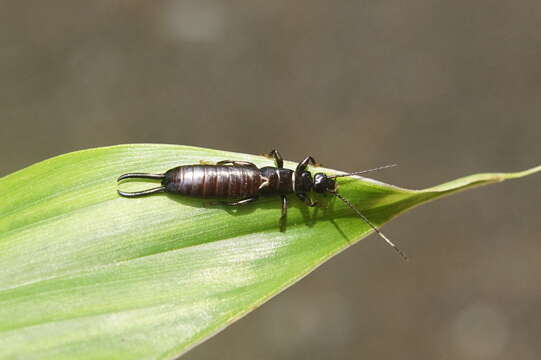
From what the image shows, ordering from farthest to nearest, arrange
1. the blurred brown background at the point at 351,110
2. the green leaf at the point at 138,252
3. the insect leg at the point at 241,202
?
the blurred brown background at the point at 351,110
the insect leg at the point at 241,202
the green leaf at the point at 138,252

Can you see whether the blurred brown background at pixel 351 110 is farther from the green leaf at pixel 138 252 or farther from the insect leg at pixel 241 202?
the green leaf at pixel 138 252

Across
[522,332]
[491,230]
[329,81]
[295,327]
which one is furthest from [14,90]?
[522,332]

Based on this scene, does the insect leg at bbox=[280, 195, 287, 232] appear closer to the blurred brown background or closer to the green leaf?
the green leaf

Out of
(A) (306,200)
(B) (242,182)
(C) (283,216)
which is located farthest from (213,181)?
(A) (306,200)

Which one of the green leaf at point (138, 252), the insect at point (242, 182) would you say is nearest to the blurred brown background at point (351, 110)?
the insect at point (242, 182)

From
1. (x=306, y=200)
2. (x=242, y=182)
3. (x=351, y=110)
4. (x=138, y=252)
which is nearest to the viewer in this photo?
(x=138, y=252)

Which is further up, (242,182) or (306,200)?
(242,182)

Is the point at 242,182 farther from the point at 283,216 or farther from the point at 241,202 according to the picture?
the point at 283,216
